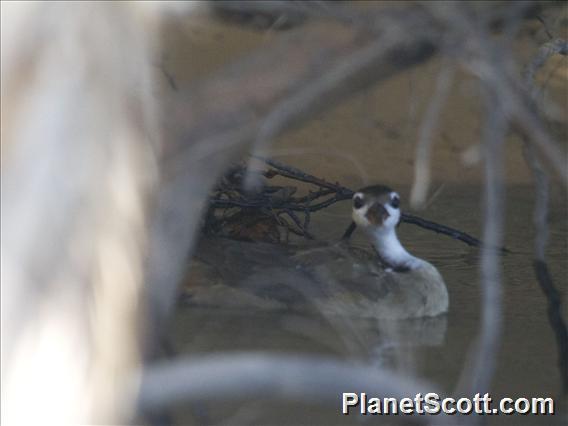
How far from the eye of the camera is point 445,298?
21.0ft

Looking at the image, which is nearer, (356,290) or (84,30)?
(84,30)

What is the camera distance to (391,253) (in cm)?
682

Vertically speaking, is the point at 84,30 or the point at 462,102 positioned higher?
the point at 462,102

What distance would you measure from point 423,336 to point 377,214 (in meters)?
1.00

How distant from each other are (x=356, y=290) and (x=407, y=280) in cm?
36

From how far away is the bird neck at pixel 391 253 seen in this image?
22.1ft

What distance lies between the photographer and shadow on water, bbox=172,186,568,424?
Result: 15.1 ft

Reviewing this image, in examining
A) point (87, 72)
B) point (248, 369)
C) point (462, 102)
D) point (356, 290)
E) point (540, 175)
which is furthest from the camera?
point (462, 102)

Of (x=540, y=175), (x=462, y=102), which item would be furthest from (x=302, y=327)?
(x=462, y=102)

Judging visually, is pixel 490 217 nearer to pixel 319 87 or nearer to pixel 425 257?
pixel 319 87

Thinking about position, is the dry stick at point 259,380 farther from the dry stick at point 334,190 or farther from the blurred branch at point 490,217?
the dry stick at point 334,190

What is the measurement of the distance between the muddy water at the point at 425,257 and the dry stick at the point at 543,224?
0.11 metres

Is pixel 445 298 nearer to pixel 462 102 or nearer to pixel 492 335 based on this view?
pixel 492 335

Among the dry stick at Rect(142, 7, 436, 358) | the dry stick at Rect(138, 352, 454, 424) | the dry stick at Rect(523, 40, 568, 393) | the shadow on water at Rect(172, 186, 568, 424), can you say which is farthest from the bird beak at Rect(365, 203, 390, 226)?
the dry stick at Rect(138, 352, 454, 424)
